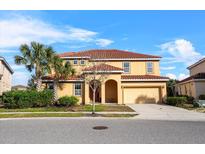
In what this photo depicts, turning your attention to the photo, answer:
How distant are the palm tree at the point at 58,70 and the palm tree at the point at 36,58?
72 centimetres

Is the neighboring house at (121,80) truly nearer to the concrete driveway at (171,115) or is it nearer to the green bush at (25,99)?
the green bush at (25,99)

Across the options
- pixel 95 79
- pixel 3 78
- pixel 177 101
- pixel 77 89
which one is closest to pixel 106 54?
pixel 77 89

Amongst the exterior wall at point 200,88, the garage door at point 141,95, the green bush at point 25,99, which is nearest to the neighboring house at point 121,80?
the garage door at point 141,95

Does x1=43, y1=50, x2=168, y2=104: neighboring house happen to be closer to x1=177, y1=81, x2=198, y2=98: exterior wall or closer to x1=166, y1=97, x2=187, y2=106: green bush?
x1=166, y1=97, x2=187, y2=106: green bush

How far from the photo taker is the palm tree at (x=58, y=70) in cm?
2598

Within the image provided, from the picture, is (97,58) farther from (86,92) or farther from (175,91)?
(175,91)

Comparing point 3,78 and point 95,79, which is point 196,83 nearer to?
point 95,79

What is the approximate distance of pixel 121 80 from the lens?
28984mm

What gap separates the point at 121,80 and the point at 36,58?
10.6 m

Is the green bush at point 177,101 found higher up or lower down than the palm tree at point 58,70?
lower down

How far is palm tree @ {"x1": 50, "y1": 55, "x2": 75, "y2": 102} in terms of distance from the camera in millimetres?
25984

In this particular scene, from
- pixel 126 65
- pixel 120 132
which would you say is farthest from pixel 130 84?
pixel 120 132

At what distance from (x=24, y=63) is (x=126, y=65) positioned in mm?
13484
